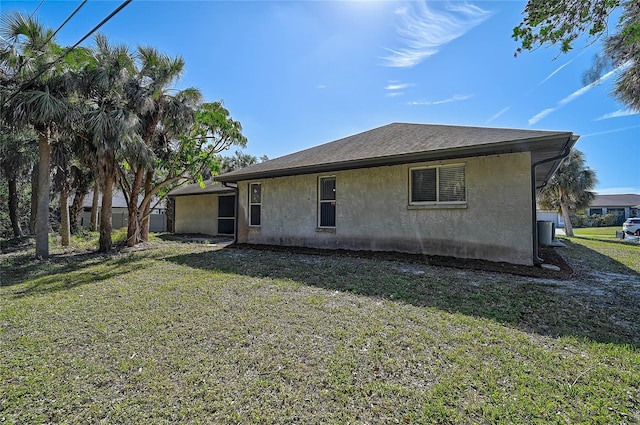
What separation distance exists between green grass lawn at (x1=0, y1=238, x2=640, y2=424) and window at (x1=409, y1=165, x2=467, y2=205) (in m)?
2.54

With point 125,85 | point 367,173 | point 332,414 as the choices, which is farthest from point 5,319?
point 125,85

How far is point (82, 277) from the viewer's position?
7379 mm

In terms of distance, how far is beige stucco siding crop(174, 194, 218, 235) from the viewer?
18375mm

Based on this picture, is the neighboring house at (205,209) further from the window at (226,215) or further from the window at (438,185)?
the window at (438,185)

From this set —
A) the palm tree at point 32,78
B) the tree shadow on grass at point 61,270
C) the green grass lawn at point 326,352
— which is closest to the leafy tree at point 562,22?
the green grass lawn at point 326,352

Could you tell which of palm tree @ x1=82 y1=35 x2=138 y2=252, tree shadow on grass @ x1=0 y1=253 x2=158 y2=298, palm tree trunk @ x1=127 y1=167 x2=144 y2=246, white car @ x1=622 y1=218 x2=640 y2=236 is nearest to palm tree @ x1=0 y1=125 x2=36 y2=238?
palm tree trunk @ x1=127 y1=167 x2=144 y2=246

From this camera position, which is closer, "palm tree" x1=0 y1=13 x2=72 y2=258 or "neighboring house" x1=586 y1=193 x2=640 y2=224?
"palm tree" x1=0 y1=13 x2=72 y2=258

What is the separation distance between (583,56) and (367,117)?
1016 cm

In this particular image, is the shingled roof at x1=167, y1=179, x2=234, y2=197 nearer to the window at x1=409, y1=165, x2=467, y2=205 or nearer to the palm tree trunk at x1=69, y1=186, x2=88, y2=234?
the palm tree trunk at x1=69, y1=186, x2=88, y2=234

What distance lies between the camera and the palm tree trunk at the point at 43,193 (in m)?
9.62

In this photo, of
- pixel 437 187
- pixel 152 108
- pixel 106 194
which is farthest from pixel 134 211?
pixel 437 187

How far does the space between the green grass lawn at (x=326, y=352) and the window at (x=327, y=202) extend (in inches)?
171

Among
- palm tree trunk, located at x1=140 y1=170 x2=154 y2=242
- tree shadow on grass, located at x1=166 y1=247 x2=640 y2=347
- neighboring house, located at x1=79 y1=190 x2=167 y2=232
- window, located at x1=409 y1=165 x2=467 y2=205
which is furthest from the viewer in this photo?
neighboring house, located at x1=79 y1=190 x2=167 y2=232

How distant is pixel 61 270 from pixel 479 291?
10138 millimetres
